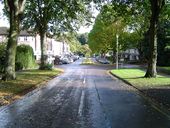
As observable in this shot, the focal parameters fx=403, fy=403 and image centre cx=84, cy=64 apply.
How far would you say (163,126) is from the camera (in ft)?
37.7

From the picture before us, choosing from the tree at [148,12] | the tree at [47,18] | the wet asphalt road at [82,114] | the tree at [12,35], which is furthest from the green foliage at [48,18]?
the wet asphalt road at [82,114]

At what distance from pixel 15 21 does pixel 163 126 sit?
761 inches

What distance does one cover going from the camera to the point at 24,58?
2039 inches

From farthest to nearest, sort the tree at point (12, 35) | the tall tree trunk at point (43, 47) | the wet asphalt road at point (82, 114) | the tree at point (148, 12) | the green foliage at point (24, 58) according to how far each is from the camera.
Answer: the tall tree trunk at point (43, 47)
the green foliage at point (24, 58)
the tree at point (148, 12)
the tree at point (12, 35)
the wet asphalt road at point (82, 114)

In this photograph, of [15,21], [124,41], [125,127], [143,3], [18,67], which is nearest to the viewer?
[125,127]

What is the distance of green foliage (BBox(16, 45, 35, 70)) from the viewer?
161 ft

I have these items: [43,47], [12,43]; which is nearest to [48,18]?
[43,47]

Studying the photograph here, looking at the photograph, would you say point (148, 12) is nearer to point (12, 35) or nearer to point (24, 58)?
point (12, 35)

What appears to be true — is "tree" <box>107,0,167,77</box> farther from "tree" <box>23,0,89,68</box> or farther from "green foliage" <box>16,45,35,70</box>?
"green foliage" <box>16,45,35,70</box>

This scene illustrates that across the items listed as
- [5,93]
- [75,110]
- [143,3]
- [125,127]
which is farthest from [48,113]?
[143,3]

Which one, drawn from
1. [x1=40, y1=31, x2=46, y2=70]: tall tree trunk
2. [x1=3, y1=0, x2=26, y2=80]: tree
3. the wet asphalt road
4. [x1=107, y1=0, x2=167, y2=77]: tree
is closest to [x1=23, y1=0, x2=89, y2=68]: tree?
[x1=40, y1=31, x2=46, y2=70]: tall tree trunk

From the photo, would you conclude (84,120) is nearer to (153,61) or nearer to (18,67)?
(153,61)

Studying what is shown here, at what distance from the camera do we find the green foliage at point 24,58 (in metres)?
49.0

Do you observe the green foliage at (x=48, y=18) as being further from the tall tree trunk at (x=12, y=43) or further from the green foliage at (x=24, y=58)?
the tall tree trunk at (x=12, y=43)
